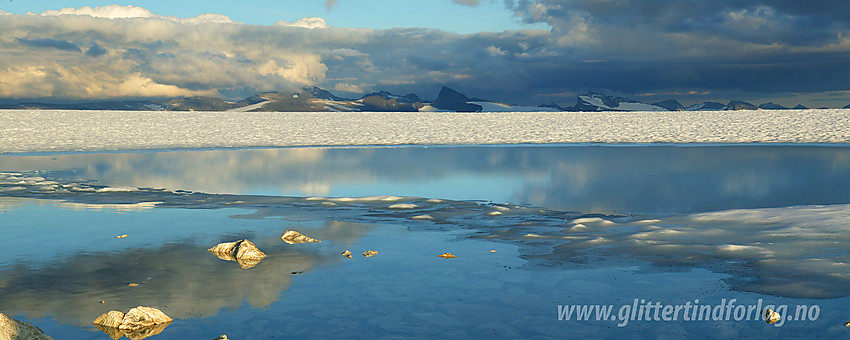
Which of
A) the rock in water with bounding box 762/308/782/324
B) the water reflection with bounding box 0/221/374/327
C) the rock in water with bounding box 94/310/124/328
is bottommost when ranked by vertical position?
the water reflection with bounding box 0/221/374/327

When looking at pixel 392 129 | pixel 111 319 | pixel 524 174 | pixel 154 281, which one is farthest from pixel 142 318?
pixel 392 129

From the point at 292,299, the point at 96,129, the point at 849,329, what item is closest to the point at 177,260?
the point at 292,299

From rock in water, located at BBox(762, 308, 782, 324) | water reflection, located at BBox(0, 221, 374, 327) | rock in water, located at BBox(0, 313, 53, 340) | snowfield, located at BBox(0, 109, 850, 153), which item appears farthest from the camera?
snowfield, located at BBox(0, 109, 850, 153)

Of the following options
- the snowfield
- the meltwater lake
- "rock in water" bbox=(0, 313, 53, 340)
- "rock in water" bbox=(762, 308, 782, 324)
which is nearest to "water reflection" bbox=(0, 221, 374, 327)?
the meltwater lake

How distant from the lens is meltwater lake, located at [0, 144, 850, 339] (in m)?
6.25

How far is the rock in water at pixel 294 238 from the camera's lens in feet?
32.8

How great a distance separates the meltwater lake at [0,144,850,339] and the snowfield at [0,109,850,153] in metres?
20.8

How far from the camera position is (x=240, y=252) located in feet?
29.3

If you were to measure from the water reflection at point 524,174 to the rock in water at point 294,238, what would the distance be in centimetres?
554

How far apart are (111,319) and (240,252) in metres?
2.84

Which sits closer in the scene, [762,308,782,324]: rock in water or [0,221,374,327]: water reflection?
[762,308,782,324]: rock in water

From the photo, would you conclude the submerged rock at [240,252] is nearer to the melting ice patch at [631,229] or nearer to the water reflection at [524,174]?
the melting ice patch at [631,229]

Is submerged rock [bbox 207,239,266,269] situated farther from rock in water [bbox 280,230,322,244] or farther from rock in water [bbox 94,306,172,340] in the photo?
rock in water [bbox 94,306,172,340]

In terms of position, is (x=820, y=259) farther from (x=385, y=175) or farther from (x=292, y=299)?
(x=385, y=175)
